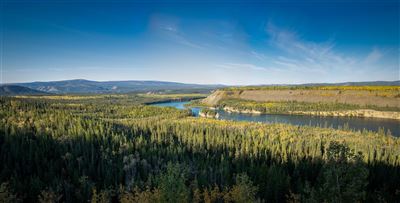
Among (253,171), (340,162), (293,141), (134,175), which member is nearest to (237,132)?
(293,141)

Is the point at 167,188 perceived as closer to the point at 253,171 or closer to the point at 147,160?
the point at 253,171

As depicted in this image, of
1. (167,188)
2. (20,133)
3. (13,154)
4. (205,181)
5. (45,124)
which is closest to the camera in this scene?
(167,188)

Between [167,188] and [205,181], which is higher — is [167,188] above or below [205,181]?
above

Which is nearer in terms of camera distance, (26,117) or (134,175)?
(134,175)

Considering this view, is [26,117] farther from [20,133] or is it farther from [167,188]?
[167,188]

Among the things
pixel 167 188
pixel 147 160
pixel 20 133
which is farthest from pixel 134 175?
pixel 20 133

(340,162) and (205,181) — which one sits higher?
(340,162)

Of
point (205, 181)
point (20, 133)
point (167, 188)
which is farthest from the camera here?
point (20, 133)

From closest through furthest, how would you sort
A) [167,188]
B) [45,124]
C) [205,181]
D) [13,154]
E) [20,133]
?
[167,188] < [205,181] < [13,154] < [20,133] < [45,124]

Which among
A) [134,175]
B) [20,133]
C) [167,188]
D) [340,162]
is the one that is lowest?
[134,175]
